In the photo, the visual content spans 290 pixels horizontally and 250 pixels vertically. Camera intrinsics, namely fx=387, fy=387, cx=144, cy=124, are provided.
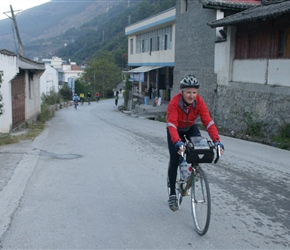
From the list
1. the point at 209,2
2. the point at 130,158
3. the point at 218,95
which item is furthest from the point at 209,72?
the point at 130,158

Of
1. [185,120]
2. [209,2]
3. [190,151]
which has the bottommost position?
[190,151]

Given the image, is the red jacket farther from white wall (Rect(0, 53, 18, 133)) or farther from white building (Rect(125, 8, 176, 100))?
white building (Rect(125, 8, 176, 100))

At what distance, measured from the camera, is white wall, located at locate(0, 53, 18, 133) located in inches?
566

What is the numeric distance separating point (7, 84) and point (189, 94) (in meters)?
11.3

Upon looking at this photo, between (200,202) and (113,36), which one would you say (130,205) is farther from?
(113,36)

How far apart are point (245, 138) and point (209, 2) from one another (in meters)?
8.79

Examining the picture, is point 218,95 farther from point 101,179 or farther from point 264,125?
point 101,179

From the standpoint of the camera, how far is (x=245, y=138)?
14578 mm

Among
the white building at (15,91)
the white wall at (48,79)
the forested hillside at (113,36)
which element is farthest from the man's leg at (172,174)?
the forested hillside at (113,36)

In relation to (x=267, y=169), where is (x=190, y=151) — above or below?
above

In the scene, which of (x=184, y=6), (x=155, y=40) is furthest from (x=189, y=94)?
(x=155, y=40)

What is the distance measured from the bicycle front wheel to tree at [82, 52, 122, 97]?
79.6 m

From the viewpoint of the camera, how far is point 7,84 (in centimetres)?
1458

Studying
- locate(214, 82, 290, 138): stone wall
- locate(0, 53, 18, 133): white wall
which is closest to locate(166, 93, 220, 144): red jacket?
locate(214, 82, 290, 138): stone wall
